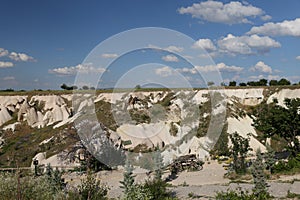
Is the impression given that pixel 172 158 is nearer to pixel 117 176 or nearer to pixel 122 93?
pixel 117 176

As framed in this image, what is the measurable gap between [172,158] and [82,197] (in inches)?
521

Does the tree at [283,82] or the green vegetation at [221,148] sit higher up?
the tree at [283,82]

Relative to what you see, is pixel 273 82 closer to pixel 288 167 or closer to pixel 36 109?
pixel 36 109

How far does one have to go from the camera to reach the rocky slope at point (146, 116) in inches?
957

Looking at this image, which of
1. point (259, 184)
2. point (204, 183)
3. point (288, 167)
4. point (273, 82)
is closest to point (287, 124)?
point (288, 167)

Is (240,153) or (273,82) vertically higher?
(273,82)

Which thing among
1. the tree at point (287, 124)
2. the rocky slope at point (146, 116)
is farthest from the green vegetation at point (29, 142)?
the tree at point (287, 124)

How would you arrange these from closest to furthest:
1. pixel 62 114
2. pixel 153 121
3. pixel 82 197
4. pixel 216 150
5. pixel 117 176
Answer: pixel 82 197
pixel 117 176
pixel 216 150
pixel 153 121
pixel 62 114

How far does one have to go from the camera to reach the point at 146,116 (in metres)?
26.8

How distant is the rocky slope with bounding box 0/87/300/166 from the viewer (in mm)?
24297

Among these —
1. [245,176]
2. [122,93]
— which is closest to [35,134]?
[122,93]

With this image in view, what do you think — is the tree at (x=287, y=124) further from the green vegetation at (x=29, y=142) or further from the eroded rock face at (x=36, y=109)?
the eroded rock face at (x=36, y=109)

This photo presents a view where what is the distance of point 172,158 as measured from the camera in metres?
21.3

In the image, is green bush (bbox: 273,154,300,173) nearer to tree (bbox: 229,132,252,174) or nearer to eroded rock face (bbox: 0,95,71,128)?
tree (bbox: 229,132,252,174)
